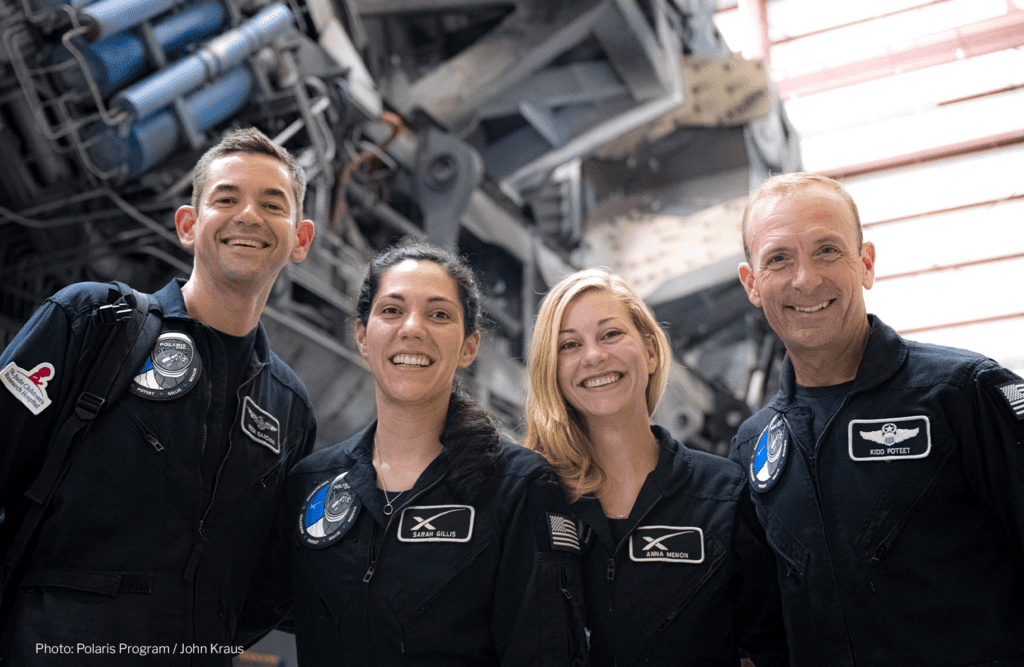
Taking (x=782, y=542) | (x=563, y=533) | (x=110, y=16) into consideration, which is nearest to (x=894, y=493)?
(x=782, y=542)

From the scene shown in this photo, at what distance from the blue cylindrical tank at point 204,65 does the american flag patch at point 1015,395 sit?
18.6ft

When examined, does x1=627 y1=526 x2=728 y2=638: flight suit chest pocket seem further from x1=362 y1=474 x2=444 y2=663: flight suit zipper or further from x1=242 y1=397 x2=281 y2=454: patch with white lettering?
x1=242 y1=397 x2=281 y2=454: patch with white lettering

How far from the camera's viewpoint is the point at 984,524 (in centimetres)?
218

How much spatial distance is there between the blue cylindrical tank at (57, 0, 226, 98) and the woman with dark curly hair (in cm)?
405

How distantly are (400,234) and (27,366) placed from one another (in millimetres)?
7903

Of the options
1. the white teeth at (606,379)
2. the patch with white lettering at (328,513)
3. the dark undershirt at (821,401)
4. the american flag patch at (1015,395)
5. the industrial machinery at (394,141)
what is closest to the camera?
the american flag patch at (1015,395)

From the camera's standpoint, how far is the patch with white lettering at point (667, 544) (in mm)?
2584

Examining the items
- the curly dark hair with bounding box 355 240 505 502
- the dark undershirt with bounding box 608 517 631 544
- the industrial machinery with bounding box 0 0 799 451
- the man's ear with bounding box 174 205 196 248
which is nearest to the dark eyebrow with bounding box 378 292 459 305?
the curly dark hair with bounding box 355 240 505 502

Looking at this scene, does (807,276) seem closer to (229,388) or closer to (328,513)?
(328,513)

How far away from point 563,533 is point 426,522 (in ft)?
1.40

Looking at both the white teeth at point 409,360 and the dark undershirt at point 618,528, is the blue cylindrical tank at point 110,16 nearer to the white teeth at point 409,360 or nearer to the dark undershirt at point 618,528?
the white teeth at point 409,360

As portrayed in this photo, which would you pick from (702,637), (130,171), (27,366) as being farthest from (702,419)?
(27,366)

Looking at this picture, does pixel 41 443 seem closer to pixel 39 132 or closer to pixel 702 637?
pixel 702 637

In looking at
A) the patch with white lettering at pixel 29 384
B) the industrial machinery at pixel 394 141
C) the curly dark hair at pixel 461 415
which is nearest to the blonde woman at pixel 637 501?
the curly dark hair at pixel 461 415
